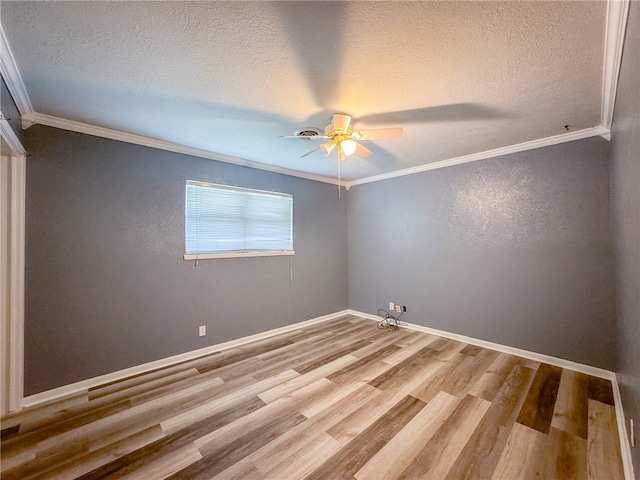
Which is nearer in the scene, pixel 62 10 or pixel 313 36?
pixel 62 10

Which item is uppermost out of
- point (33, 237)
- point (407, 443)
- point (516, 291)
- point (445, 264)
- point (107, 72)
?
point (107, 72)

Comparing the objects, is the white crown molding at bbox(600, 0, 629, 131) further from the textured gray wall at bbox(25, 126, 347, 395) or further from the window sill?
the window sill

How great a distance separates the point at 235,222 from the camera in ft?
11.1

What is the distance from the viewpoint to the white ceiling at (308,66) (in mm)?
1223

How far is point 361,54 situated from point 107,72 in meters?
1.60

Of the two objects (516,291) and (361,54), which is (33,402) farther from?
(516,291)

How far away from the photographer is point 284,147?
2.94 m

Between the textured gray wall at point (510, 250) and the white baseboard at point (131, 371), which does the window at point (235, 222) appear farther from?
the textured gray wall at point (510, 250)

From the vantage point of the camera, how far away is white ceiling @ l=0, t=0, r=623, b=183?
122cm

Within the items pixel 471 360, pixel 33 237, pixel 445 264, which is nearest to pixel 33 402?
pixel 33 237

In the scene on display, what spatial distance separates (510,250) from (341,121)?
2.56m

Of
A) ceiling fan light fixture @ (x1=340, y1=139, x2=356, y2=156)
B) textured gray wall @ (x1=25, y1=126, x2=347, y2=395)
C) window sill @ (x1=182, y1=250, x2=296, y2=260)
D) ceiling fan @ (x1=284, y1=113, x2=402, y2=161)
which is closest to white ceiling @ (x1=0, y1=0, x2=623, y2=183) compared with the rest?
ceiling fan @ (x1=284, y1=113, x2=402, y2=161)

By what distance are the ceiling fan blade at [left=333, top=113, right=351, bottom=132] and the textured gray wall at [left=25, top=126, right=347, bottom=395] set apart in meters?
1.82

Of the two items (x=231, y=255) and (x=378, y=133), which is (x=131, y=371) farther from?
(x=378, y=133)
